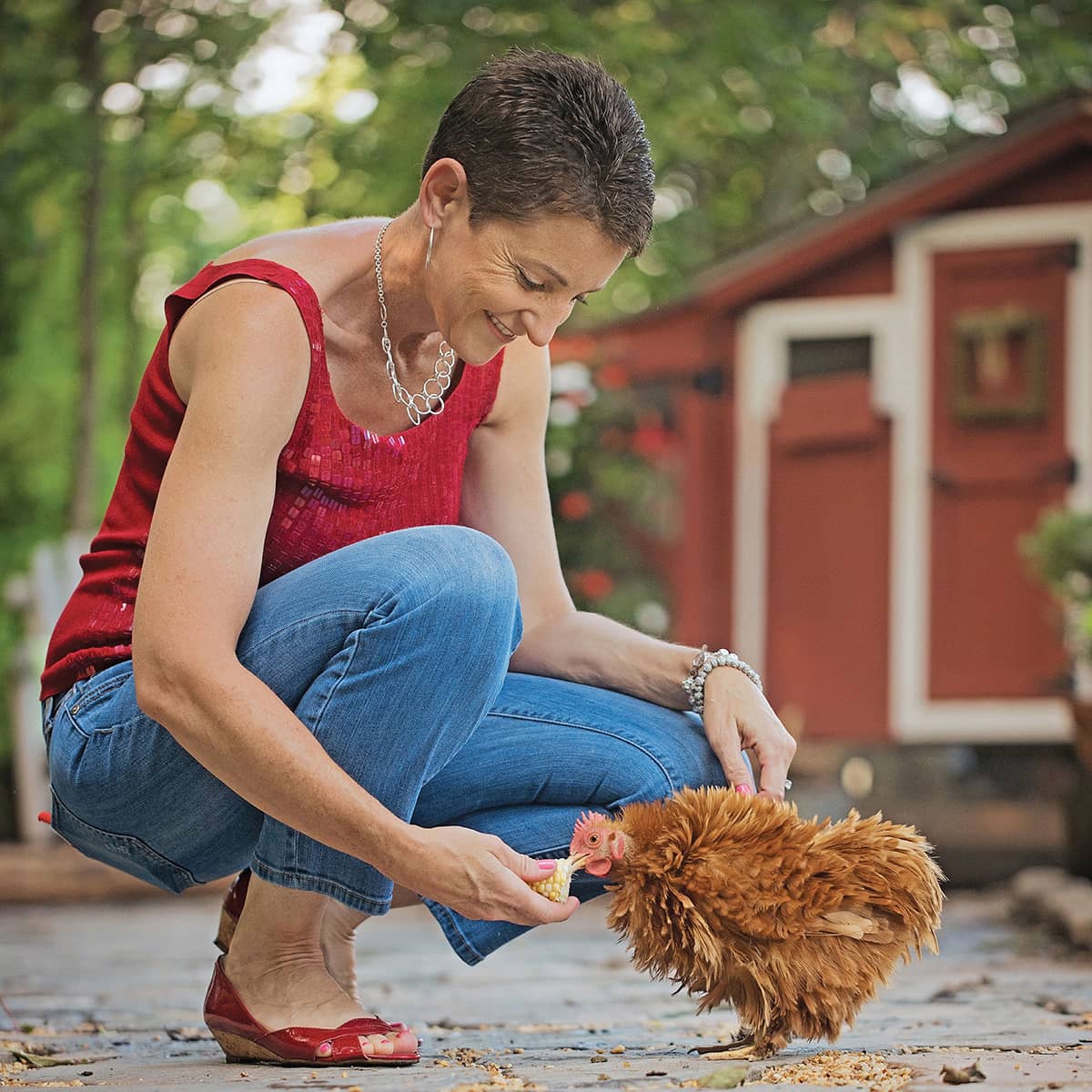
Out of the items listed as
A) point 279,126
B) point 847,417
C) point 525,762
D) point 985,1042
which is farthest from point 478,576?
point 279,126

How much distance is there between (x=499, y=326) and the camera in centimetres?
221

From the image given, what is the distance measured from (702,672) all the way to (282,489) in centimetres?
68

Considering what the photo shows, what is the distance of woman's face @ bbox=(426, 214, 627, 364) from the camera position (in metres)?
2.11

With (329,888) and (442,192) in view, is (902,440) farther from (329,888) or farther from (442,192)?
(329,888)

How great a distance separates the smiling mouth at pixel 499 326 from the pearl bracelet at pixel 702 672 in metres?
0.58

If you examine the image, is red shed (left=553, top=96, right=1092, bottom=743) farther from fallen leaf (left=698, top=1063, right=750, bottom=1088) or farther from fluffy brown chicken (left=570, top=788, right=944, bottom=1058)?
fallen leaf (left=698, top=1063, right=750, bottom=1088)

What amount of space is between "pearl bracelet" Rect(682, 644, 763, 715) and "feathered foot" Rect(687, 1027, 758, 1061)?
48 cm

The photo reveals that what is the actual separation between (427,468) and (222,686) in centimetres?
60

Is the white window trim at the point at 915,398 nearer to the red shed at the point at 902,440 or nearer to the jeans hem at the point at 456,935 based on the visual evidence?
the red shed at the point at 902,440

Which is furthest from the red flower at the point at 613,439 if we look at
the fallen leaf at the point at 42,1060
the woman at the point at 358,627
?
the fallen leaf at the point at 42,1060

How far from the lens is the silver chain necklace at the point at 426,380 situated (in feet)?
7.79

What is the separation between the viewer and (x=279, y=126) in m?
9.39

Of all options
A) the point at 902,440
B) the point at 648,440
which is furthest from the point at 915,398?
Result: the point at 648,440

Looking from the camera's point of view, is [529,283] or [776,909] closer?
[776,909]
